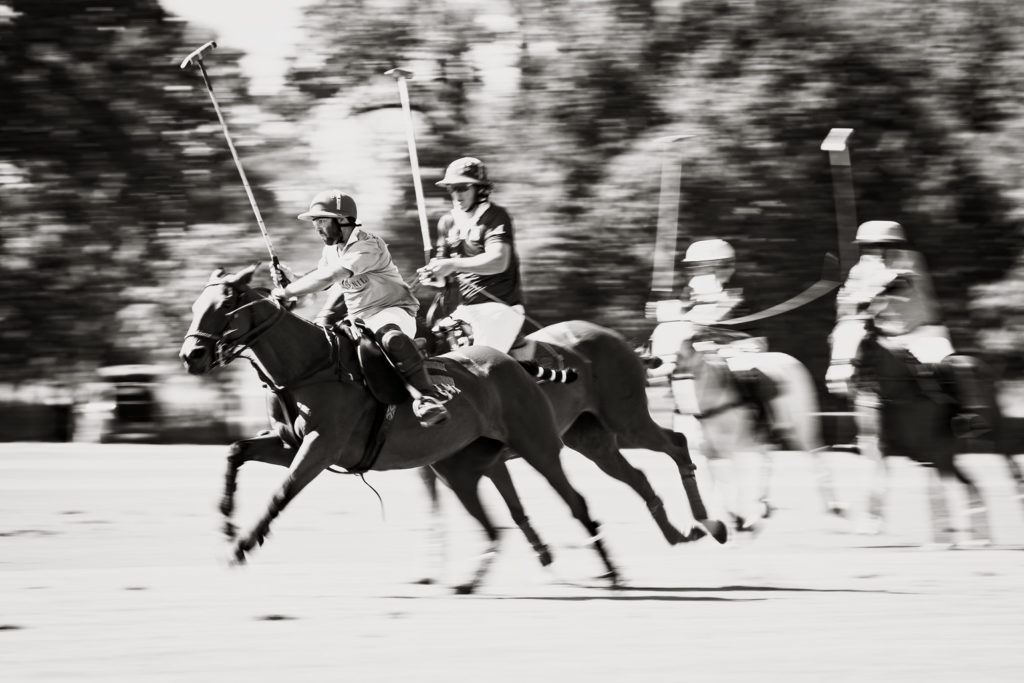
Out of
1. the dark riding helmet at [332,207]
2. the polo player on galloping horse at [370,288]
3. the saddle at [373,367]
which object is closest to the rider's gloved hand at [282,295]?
the polo player on galloping horse at [370,288]

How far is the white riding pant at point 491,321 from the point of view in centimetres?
1026

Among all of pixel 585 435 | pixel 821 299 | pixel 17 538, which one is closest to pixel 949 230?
pixel 821 299

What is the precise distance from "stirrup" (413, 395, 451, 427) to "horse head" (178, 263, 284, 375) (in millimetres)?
1034

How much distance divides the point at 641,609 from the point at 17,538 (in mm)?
5805

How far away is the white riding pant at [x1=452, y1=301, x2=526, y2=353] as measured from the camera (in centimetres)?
1026

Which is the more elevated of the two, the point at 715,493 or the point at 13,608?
the point at 13,608

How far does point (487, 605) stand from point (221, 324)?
219 centimetres

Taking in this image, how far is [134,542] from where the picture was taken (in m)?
11.8

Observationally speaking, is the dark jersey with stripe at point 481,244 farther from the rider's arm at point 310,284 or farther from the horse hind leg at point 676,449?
the horse hind leg at point 676,449

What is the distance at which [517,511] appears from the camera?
31.6ft

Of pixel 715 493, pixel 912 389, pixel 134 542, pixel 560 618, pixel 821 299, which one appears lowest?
pixel 821 299

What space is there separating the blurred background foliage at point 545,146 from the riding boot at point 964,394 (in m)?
12.4

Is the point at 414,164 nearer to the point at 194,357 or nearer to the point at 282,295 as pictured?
the point at 282,295

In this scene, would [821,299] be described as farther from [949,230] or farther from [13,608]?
[13,608]
